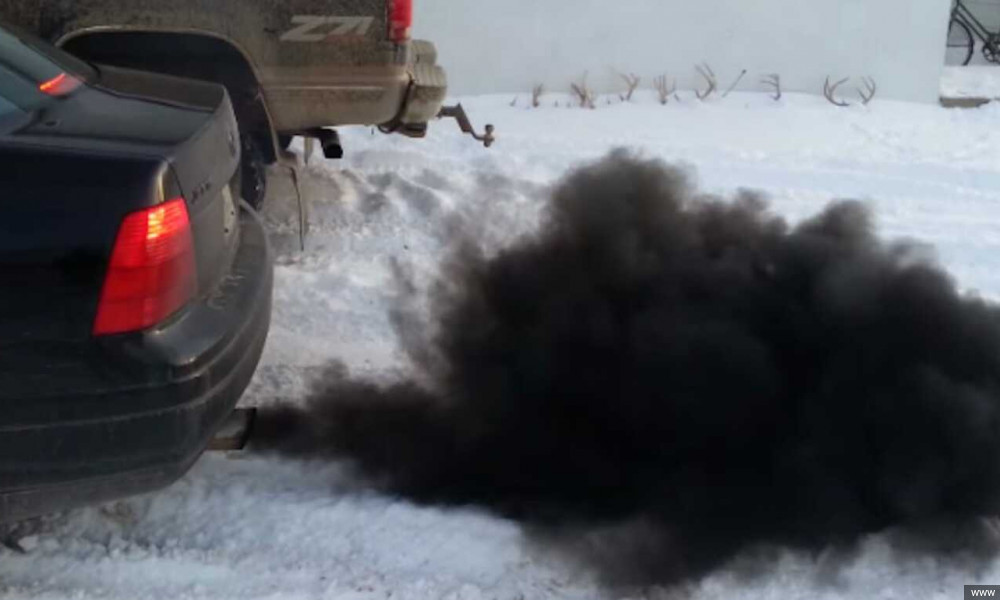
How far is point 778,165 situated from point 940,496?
199 inches

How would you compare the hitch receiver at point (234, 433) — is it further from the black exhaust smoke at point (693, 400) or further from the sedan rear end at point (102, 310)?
the sedan rear end at point (102, 310)

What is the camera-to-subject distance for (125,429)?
298 centimetres

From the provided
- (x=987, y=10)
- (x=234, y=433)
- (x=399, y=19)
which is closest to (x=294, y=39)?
(x=399, y=19)

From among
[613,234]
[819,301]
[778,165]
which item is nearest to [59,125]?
[613,234]

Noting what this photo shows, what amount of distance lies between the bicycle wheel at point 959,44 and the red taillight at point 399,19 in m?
9.92

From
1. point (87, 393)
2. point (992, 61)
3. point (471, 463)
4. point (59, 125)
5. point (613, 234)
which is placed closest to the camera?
point (87, 393)

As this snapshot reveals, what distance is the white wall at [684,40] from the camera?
10.0 metres

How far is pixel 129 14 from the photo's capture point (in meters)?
5.33

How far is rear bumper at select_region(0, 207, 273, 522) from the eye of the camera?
2914 mm

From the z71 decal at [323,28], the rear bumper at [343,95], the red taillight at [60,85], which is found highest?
the red taillight at [60,85]

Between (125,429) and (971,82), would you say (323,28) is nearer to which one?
(125,429)

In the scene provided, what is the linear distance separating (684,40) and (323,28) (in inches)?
216

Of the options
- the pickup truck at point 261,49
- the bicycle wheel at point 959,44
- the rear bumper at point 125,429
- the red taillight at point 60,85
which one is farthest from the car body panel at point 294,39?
the bicycle wheel at point 959,44

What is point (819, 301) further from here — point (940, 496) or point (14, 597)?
point (14, 597)
